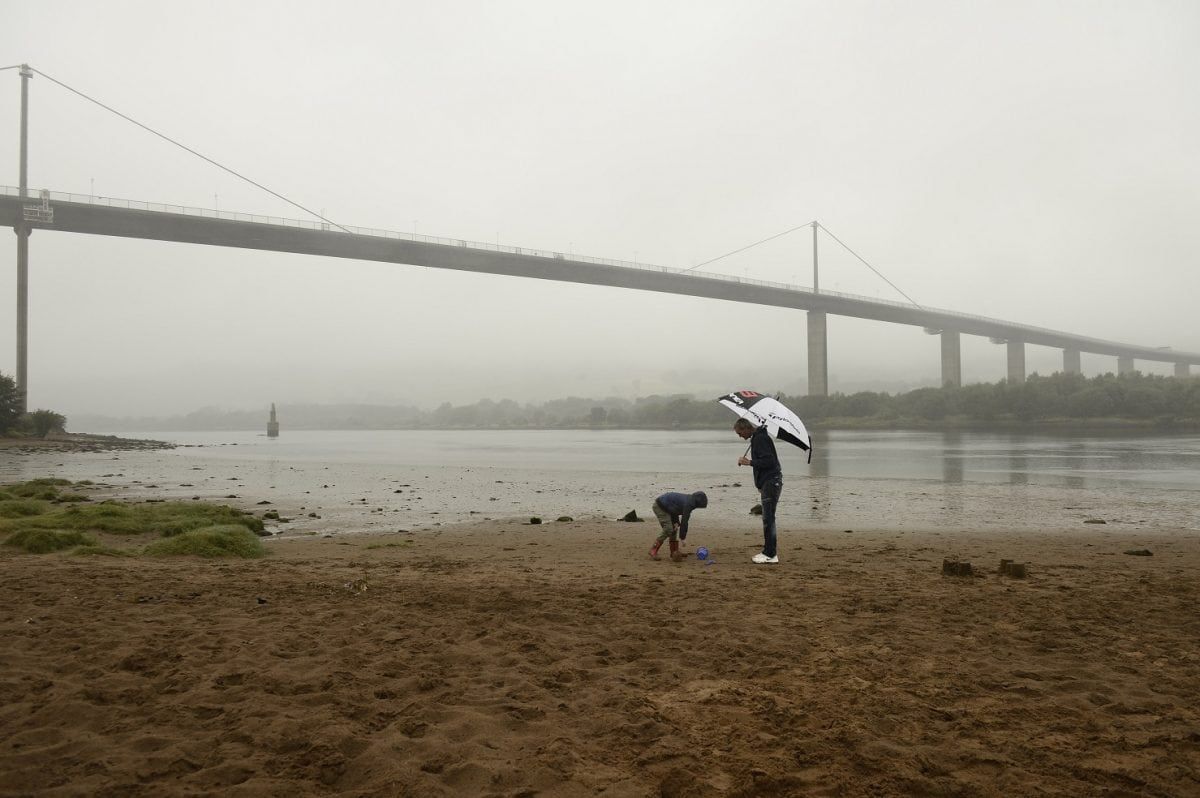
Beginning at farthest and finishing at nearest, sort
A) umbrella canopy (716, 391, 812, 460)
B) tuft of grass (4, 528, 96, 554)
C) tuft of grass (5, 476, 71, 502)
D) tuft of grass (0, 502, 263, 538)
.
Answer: tuft of grass (5, 476, 71, 502)
tuft of grass (0, 502, 263, 538)
tuft of grass (4, 528, 96, 554)
umbrella canopy (716, 391, 812, 460)

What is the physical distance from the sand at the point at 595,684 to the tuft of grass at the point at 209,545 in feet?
5.07

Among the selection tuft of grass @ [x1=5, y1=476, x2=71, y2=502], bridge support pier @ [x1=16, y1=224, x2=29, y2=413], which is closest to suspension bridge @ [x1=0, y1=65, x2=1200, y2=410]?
bridge support pier @ [x1=16, y1=224, x2=29, y2=413]

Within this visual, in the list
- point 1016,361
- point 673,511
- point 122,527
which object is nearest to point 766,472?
point 673,511

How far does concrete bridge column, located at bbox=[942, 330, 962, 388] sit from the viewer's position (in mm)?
88875

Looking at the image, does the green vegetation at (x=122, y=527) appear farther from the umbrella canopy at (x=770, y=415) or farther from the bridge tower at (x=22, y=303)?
the bridge tower at (x=22, y=303)

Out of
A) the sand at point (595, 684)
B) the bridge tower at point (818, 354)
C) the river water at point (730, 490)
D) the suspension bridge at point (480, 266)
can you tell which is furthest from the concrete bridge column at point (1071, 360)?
the sand at point (595, 684)

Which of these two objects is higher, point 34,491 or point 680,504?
point 680,504

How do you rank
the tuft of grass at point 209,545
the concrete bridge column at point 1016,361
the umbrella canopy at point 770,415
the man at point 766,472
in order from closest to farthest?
the umbrella canopy at point 770,415
the man at point 766,472
the tuft of grass at point 209,545
the concrete bridge column at point 1016,361

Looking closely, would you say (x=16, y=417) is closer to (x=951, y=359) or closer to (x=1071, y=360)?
(x=951, y=359)

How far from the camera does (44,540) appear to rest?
8828 mm

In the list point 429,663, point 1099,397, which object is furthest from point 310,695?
point 1099,397

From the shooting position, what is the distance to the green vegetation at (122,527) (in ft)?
29.1

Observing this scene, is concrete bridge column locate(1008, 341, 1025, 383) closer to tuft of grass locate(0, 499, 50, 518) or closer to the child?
the child

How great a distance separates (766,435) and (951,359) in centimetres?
9234
